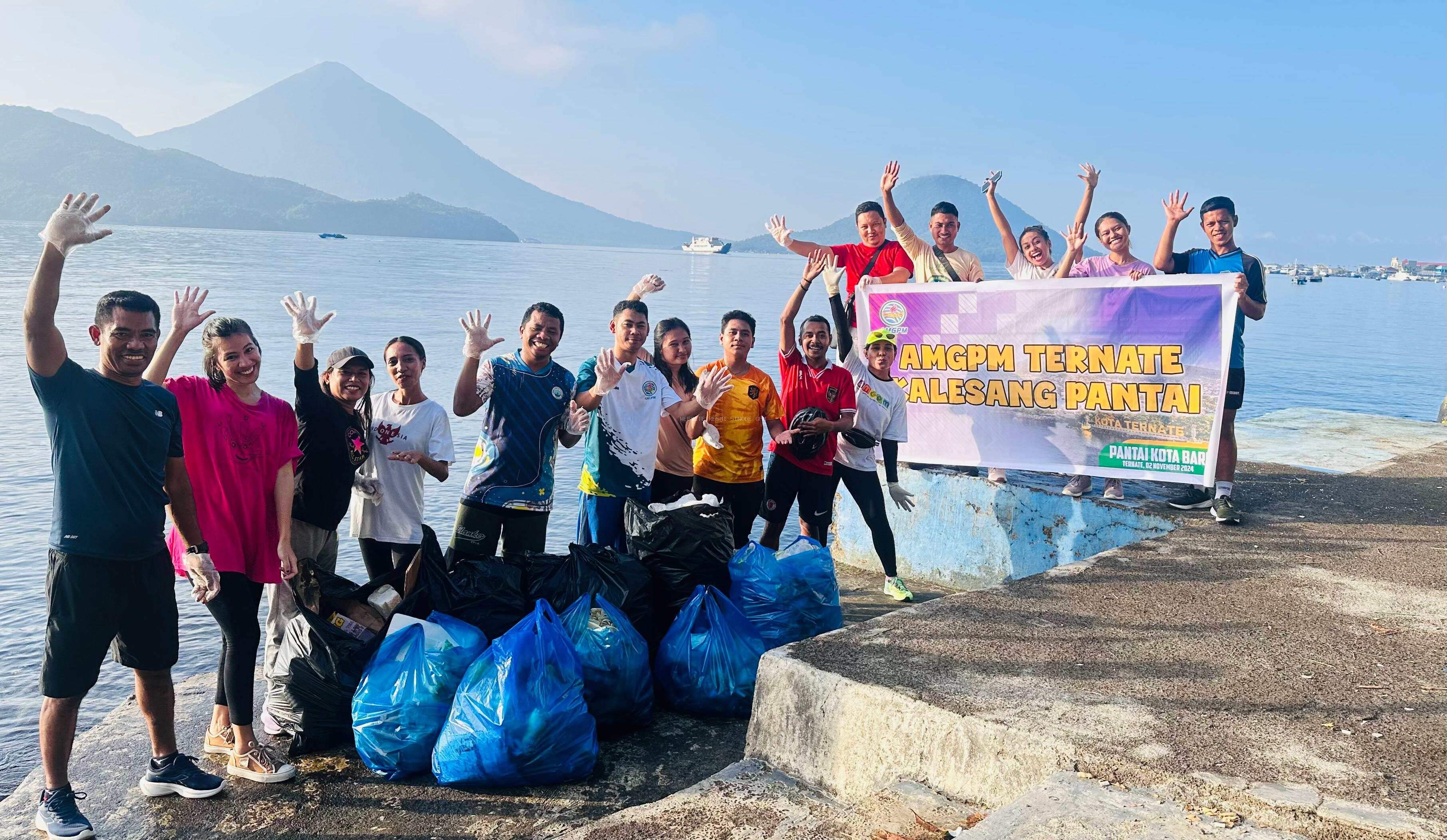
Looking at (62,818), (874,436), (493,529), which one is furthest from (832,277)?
(62,818)

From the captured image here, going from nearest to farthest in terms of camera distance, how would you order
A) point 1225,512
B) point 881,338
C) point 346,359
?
point 346,359 → point 1225,512 → point 881,338

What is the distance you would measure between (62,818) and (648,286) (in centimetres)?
364

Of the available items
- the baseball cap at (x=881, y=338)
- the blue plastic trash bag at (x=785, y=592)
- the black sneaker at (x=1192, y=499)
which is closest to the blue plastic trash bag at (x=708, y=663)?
the blue plastic trash bag at (x=785, y=592)

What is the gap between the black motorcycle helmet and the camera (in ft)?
17.0

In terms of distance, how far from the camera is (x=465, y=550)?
14.6 ft

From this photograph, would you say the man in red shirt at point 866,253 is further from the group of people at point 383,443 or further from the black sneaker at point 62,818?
the black sneaker at point 62,818

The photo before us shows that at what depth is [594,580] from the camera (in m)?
4.08

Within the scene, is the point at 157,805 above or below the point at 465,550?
below

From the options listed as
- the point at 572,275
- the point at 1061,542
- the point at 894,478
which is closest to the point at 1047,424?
the point at 1061,542

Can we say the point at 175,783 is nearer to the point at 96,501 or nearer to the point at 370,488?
the point at 96,501

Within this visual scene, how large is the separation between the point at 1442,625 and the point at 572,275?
2227 inches

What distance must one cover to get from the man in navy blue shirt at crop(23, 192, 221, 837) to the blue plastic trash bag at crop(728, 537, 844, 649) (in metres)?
2.28

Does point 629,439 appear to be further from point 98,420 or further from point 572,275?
point 572,275

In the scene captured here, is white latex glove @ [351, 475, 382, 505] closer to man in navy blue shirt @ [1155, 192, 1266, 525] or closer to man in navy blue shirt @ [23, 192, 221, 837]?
man in navy blue shirt @ [23, 192, 221, 837]
